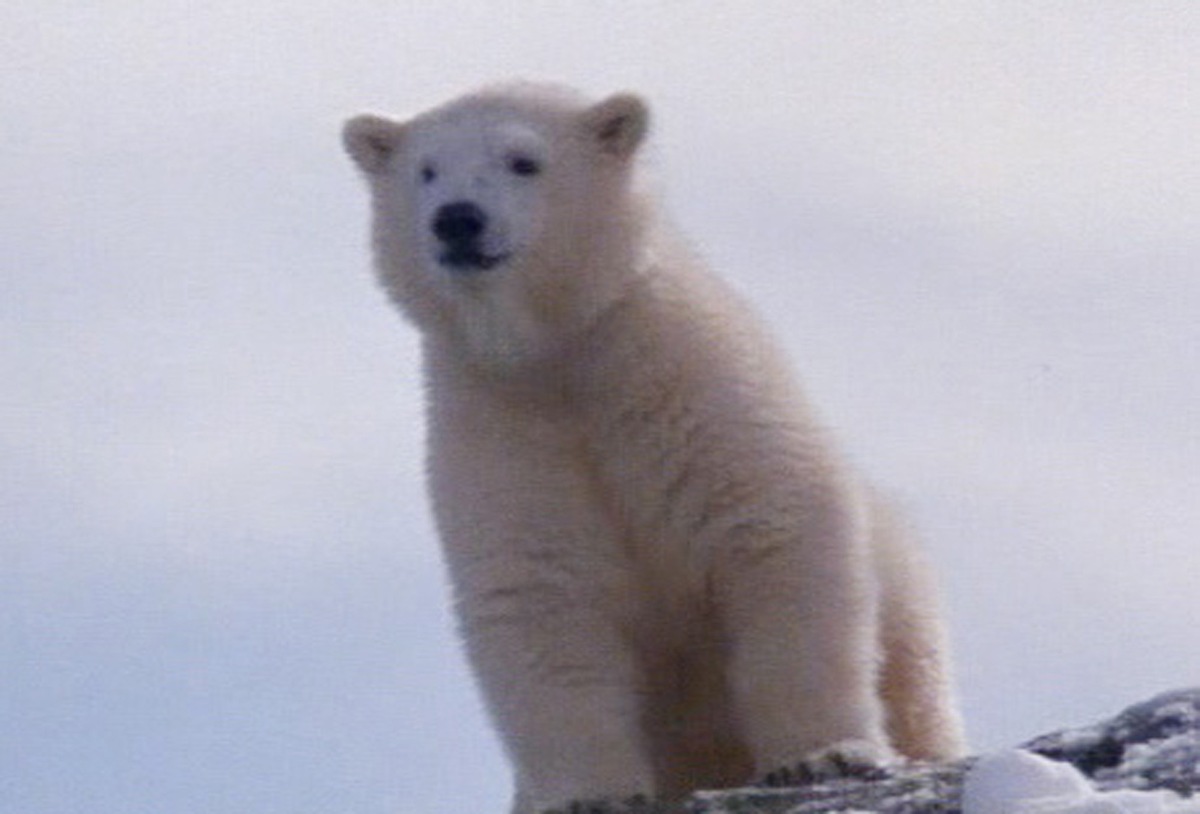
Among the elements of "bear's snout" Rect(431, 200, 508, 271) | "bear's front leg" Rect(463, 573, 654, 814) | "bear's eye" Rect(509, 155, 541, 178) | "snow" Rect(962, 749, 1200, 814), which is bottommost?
"snow" Rect(962, 749, 1200, 814)

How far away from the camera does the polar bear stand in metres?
9.27

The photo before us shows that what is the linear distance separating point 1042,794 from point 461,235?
4841mm

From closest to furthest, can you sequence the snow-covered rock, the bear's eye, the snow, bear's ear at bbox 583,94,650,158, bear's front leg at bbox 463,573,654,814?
the snow < the snow-covered rock < bear's front leg at bbox 463,573,654,814 < the bear's eye < bear's ear at bbox 583,94,650,158

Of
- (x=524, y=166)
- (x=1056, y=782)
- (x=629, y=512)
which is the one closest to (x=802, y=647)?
(x=629, y=512)

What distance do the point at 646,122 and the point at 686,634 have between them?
87.8 inches

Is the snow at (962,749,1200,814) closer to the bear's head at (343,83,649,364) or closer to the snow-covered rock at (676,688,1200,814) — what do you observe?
the snow-covered rock at (676,688,1200,814)

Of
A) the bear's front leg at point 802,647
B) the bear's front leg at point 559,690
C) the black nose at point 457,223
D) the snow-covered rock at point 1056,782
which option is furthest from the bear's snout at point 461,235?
the snow-covered rock at point 1056,782

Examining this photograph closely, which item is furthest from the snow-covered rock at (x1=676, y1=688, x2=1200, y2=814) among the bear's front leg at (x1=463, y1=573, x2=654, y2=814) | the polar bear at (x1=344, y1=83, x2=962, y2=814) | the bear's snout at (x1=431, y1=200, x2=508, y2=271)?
the bear's snout at (x1=431, y1=200, x2=508, y2=271)

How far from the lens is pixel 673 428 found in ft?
31.2

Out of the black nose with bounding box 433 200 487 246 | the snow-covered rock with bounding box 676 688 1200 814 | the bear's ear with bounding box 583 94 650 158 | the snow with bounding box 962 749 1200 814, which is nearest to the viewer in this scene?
the snow with bounding box 962 749 1200 814

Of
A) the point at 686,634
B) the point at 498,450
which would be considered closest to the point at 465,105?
the point at 498,450

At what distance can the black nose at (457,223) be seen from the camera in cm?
998

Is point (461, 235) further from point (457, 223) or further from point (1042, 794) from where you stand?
point (1042, 794)

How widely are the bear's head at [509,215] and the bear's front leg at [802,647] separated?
4.29 ft
